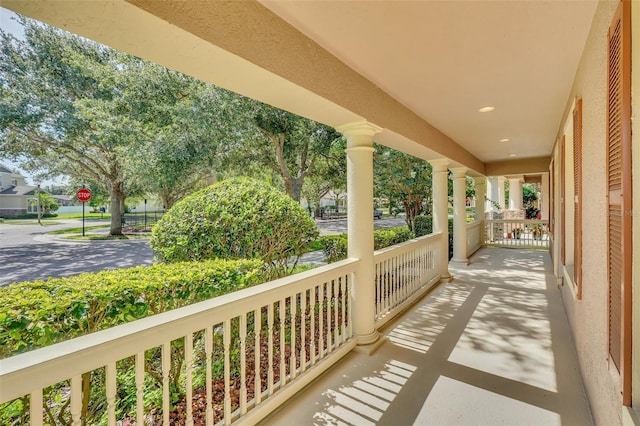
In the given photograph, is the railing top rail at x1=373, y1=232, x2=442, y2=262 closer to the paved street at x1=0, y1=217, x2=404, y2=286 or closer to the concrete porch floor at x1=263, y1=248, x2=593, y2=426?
the concrete porch floor at x1=263, y1=248, x2=593, y2=426

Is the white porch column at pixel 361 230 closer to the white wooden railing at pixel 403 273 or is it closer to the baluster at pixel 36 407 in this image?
the white wooden railing at pixel 403 273

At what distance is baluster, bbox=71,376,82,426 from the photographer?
3.87 feet

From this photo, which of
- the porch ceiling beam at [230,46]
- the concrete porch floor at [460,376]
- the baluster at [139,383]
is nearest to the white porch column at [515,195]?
the concrete porch floor at [460,376]

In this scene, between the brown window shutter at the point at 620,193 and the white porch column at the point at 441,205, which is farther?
the white porch column at the point at 441,205

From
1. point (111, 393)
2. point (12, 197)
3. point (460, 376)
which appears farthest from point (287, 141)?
point (111, 393)

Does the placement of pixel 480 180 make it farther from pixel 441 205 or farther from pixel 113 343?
pixel 113 343

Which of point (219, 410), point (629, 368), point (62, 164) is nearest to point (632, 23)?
point (629, 368)

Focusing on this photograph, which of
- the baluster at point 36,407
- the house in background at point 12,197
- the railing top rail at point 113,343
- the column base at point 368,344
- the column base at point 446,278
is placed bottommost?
the column base at point 368,344

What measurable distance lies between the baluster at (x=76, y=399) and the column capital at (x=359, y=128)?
2619 millimetres

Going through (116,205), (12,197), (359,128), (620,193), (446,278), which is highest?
(359,128)

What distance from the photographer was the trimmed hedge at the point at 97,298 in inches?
58.0

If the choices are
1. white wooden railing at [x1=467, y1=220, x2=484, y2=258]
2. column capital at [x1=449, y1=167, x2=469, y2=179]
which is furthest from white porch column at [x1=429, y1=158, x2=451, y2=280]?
white wooden railing at [x1=467, y1=220, x2=484, y2=258]

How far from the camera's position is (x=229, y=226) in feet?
11.0

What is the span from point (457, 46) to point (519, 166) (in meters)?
7.77
